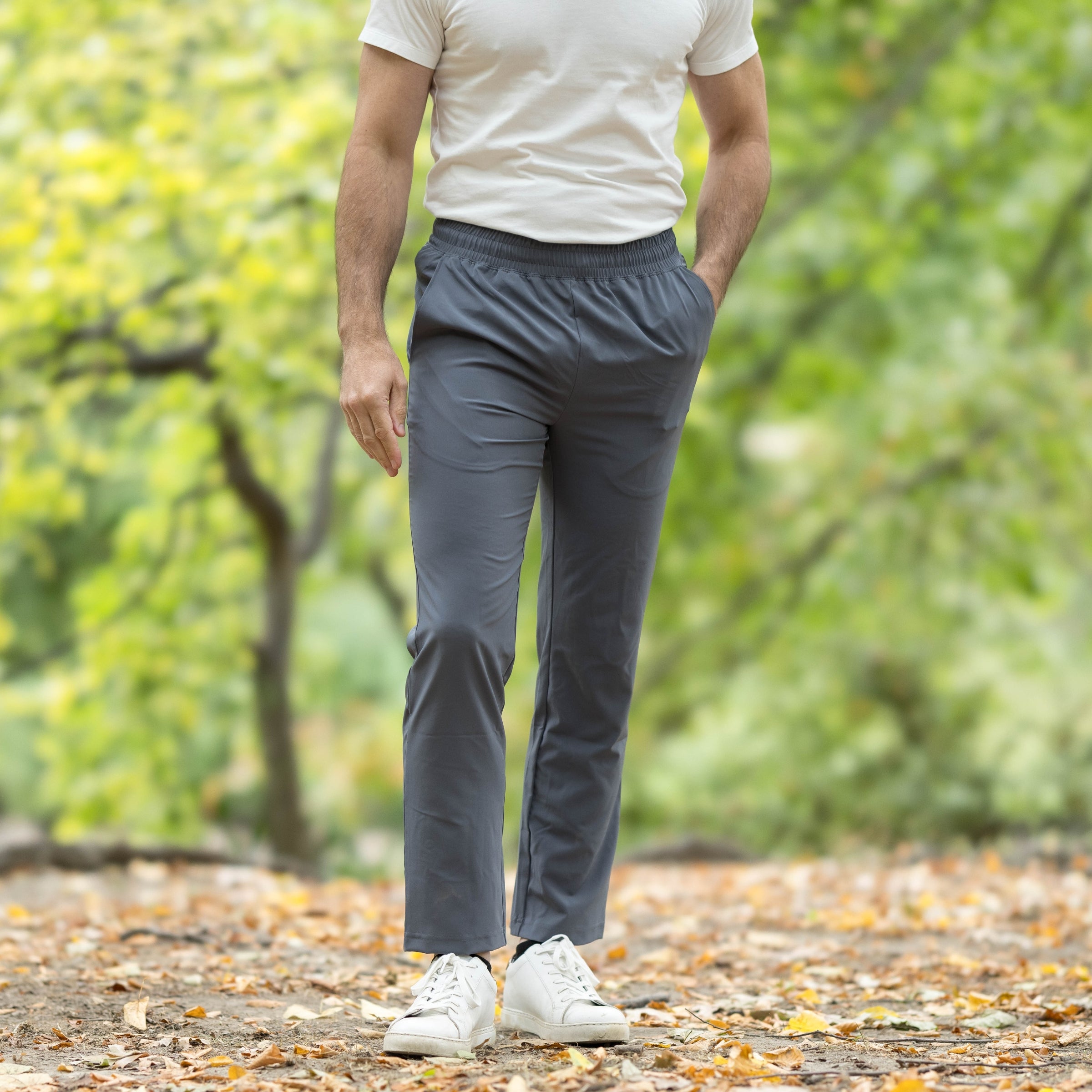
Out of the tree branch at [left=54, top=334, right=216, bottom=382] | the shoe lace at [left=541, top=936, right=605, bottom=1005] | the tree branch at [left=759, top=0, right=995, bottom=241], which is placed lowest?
the shoe lace at [left=541, top=936, right=605, bottom=1005]

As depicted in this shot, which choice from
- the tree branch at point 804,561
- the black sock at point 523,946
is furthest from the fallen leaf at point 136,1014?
the tree branch at point 804,561

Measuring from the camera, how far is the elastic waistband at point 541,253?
2.36m

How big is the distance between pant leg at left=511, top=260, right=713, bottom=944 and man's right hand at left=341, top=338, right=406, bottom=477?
0.29m

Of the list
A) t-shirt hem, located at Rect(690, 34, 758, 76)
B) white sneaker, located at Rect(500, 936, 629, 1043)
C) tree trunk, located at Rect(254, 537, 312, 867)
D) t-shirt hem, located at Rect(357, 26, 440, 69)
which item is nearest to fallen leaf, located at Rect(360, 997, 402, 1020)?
white sneaker, located at Rect(500, 936, 629, 1043)

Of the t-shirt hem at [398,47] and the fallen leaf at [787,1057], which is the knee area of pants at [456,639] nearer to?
the fallen leaf at [787,1057]

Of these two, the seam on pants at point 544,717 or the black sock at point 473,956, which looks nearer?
the black sock at point 473,956

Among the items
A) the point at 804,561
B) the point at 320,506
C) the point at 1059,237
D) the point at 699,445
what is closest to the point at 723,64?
the point at 320,506

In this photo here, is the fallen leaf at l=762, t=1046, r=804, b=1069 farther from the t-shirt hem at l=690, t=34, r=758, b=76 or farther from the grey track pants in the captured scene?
the t-shirt hem at l=690, t=34, r=758, b=76

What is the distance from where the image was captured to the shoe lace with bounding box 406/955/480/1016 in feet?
7.45

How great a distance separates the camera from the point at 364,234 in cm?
241

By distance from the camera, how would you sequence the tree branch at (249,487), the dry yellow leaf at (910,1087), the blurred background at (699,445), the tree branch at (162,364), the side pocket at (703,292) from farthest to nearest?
the tree branch at (249,487) → the tree branch at (162,364) → the blurred background at (699,445) → the side pocket at (703,292) → the dry yellow leaf at (910,1087)

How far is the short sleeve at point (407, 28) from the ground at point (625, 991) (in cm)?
170

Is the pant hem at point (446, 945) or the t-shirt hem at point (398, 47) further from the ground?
the t-shirt hem at point (398, 47)

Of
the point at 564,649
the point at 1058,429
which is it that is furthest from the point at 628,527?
the point at 1058,429
